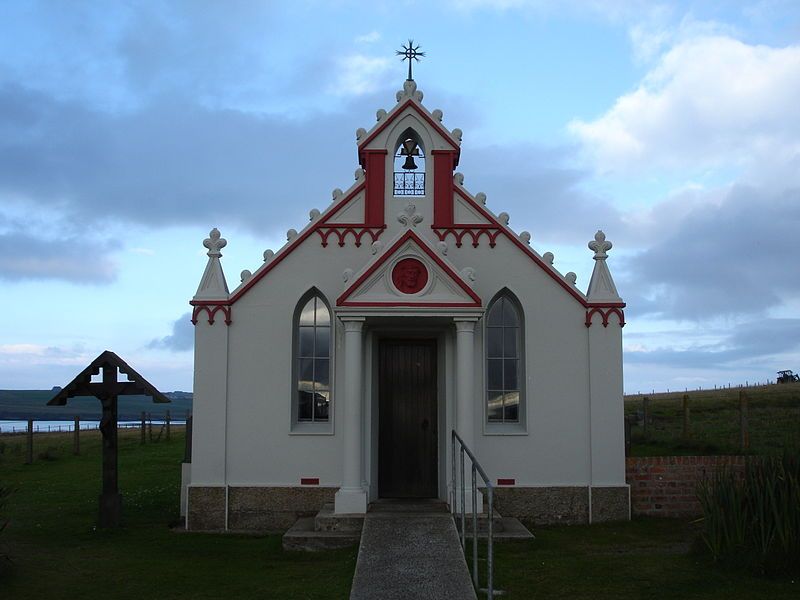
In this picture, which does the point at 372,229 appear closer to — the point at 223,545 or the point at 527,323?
the point at 527,323

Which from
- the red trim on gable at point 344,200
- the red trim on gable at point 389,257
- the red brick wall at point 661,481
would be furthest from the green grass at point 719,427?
the red trim on gable at point 344,200

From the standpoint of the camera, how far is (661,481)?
551 inches

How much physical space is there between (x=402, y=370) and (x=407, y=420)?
0.87 meters

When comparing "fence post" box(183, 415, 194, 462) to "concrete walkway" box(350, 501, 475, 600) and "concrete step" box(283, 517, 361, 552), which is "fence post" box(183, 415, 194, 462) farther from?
"concrete walkway" box(350, 501, 475, 600)

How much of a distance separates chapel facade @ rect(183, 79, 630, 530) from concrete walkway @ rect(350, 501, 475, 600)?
1822 mm

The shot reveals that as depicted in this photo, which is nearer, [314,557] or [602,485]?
[314,557]

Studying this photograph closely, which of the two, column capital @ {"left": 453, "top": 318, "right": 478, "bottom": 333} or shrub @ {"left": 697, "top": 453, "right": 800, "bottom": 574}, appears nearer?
shrub @ {"left": 697, "top": 453, "right": 800, "bottom": 574}

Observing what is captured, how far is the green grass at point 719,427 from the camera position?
726 inches

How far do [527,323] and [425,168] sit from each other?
3.26 meters

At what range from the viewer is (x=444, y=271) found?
42.7 feet

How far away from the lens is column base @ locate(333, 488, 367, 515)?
497 inches

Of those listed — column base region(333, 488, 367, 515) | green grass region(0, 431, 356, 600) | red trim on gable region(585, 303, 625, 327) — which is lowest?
green grass region(0, 431, 356, 600)

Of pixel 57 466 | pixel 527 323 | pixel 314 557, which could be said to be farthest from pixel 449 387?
pixel 57 466

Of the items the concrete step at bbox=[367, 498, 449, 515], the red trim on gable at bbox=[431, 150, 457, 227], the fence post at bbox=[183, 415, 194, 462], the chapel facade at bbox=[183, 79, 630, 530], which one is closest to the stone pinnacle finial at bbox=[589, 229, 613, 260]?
the chapel facade at bbox=[183, 79, 630, 530]
